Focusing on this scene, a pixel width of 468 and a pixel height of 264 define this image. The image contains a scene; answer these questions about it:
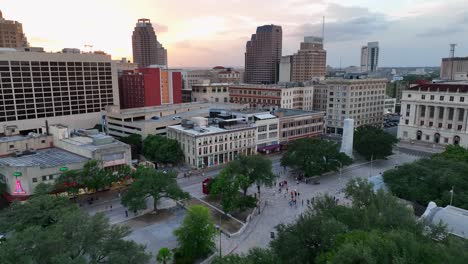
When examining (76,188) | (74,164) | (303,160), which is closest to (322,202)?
(303,160)

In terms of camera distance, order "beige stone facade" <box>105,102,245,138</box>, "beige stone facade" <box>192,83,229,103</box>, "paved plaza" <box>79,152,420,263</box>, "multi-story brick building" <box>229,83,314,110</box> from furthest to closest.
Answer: "beige stone facade" <box>192,83,229,103</box> < "multi-story brick building" <box>229,83,314,110</box> < "beige stone facade" <box>105,102,245,138</box> < "paved plaza" <box>79,152,420,263</box>

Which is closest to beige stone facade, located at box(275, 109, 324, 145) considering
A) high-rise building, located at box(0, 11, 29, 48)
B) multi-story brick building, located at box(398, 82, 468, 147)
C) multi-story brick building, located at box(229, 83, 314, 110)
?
multi-story brick building, located at box(229, 83, 314, 110)

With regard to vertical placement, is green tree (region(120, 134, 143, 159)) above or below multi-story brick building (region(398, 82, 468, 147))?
below

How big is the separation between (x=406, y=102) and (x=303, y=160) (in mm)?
59943

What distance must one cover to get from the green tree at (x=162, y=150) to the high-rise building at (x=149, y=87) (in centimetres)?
5036

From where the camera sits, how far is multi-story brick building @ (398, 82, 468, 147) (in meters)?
95.8

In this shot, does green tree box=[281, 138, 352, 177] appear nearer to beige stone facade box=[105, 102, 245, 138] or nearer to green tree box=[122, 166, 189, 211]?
green tree box=[122, 166, 189, 211]

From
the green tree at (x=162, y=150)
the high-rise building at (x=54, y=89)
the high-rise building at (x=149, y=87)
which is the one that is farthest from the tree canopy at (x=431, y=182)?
the high-rise building at (x=149, y=87)

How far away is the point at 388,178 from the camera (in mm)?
55594

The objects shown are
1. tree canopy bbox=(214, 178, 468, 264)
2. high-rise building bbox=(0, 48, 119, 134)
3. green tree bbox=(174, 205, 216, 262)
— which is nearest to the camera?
tree canopy bbox=(214, 178, 468, 264)

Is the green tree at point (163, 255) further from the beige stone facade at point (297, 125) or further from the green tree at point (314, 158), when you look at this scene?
the beige stone facade at point (297, 125)

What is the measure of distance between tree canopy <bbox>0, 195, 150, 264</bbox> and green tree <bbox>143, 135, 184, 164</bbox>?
125 ft

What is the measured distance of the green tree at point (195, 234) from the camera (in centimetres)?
3866

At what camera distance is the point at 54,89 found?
4173 inches
